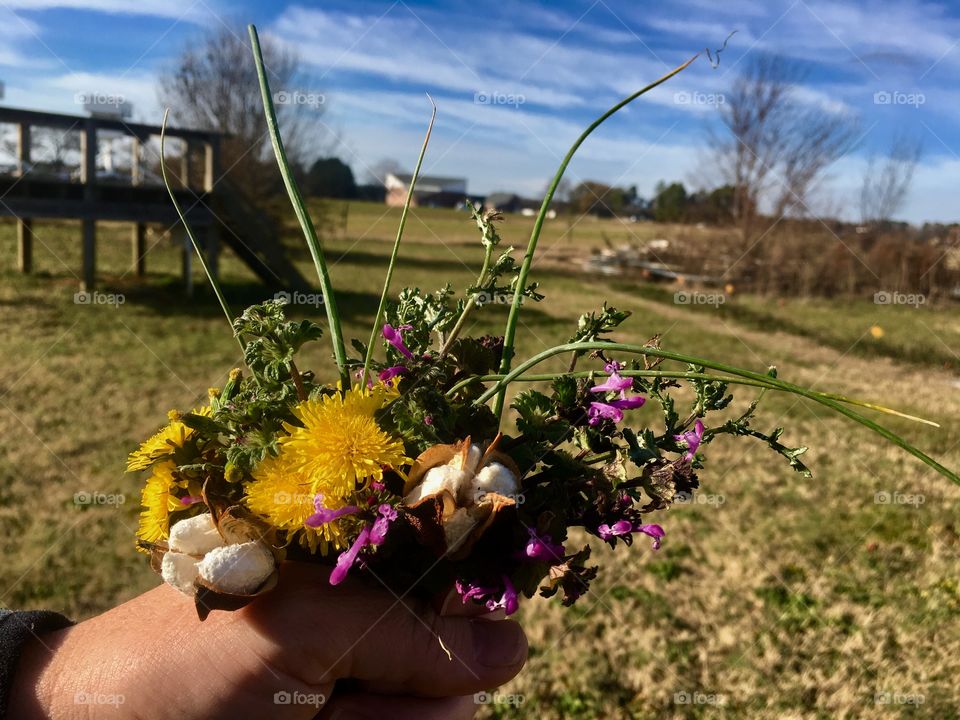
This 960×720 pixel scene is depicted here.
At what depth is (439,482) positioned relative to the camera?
100 centimetres

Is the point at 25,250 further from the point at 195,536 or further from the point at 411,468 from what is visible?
the point at 411,468

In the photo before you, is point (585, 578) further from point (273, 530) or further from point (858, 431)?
point (858, 431)

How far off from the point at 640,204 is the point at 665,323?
38.6ft

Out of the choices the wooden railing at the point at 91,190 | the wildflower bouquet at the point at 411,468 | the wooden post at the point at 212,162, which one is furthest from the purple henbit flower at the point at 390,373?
the wooden post at the point at 212,162

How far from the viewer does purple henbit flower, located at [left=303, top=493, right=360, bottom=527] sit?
100cm

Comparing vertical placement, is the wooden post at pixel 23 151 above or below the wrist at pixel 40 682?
above

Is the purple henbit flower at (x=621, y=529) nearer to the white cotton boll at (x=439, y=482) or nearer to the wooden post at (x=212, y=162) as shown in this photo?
the white cotton boll at (x=439, y=482)

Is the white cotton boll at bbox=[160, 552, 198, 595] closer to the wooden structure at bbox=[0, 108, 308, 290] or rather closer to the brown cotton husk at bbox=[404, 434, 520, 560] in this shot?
the brown cotton husk at bbox=[404, 434, 520, 560]

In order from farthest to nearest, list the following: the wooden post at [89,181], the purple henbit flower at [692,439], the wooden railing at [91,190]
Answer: the wooden post at [89,181]
the wooden railing at [91,190]
the purple henbit flower at [692,439]

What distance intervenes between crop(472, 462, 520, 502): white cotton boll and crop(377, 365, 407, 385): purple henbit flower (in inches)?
9.0

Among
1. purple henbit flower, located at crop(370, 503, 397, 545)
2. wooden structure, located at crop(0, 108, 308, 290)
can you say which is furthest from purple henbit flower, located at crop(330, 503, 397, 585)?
wooden structure, located at crop(0, 108, 308, 290)

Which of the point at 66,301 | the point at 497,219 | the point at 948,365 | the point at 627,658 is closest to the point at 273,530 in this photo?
the point at 497,219

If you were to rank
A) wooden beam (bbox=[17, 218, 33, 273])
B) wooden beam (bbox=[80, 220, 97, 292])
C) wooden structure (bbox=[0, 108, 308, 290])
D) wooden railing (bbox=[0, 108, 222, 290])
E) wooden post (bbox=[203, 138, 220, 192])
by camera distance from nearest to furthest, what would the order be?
wooden railing (bbox=[0, 108, 222, 290])
wooden structure (bbox=[0, 108, 308, 290])
wooden beam (bbox=[80, 220, 97, 292])
wooden post (bbox=[203, 138, 220, 192])
wooden beam (bbox=[17, 218, 33, 273])

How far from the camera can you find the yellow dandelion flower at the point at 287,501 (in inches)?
40.2
